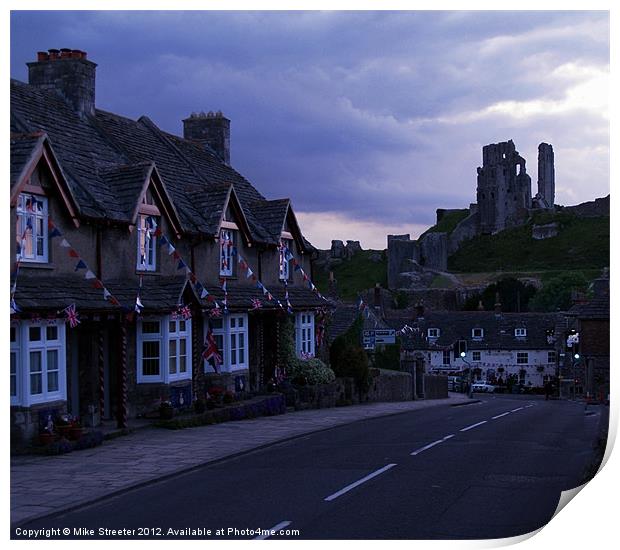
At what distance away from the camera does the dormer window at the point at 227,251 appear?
25062 millimetres

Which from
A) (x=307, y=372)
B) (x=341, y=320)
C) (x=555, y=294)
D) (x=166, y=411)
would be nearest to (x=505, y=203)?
(x=555, y=294)

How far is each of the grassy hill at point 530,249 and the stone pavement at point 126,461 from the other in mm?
45993

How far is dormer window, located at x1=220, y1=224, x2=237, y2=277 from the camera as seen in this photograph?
25.1 meters

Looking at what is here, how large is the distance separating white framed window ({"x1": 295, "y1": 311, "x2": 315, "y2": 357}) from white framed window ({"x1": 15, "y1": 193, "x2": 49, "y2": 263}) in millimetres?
Result: 12987

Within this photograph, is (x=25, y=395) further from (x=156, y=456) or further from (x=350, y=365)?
(x=350, y=365)

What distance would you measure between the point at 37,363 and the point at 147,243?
19.5 feet

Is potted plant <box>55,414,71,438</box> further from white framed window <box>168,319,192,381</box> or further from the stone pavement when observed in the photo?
white framed window <box>168,319,192,381</box>

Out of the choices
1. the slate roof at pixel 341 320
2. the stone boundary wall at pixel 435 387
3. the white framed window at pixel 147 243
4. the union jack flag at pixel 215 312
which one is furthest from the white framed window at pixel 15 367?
the stone boundary wall at pixel 435 387

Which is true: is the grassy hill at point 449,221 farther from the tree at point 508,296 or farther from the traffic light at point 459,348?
the traffic light at point 459,348

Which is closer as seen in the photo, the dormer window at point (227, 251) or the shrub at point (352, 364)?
the dormer window at point (227, 251)

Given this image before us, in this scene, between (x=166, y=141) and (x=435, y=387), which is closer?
(x=166, y=141)

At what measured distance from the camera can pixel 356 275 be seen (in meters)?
58.7

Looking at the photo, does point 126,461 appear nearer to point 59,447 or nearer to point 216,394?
point 59,447

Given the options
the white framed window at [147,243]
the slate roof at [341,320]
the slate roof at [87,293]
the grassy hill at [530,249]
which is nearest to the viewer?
the slate roof at [87,293]
